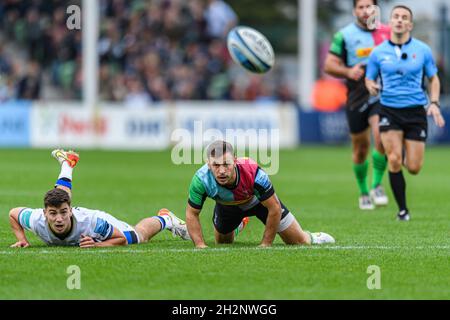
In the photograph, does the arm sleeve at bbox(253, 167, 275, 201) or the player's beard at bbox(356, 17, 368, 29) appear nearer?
the arm sleeve at bbox(253, 167, 275, 201)

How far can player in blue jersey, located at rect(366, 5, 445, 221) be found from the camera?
13414mm

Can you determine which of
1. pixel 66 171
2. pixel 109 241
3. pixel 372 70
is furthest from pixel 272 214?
pixel 372 70

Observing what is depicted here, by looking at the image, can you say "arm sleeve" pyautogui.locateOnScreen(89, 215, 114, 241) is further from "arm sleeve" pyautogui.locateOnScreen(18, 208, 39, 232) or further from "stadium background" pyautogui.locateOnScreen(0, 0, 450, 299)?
"stadium background" pyautogui.locateOnScreen(0, 0, 450, 299)

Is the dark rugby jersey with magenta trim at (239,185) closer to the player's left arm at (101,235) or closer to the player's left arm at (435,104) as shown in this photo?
the player's left arm at (101,235)

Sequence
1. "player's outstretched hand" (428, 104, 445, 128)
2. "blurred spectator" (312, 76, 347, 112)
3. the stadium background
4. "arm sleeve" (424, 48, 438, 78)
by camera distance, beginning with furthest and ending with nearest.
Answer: "blurred spectator" (312, 76, 347, 112) → the stadium background → "arm sleeve" (424, 48, 438, 78) → "player's outstretched hand" (428, 104, 445, 128)

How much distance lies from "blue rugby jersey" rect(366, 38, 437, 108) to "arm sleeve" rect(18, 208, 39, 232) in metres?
4.67

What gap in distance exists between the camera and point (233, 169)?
9.99 metres

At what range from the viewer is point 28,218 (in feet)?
34.3

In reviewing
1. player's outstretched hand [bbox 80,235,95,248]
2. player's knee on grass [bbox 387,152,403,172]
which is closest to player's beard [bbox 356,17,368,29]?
player's knee on grass [bbox 387,152,403,172]

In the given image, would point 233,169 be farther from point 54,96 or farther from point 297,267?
point 54,96

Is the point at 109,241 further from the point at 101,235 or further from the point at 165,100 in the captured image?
the point at 165,100

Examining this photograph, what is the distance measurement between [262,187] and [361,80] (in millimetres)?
5672

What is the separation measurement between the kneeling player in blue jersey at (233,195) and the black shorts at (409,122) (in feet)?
10.1
